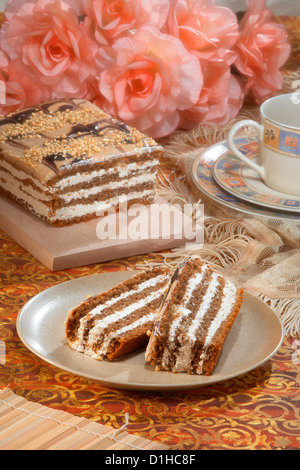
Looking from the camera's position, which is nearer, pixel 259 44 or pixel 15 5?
pixel 15 5

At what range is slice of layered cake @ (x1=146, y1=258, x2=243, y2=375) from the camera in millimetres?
1220

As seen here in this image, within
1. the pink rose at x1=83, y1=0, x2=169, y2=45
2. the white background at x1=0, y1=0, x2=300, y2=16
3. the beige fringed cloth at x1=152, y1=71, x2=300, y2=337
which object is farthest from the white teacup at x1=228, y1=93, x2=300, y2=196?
the white background at x1=0, y1=0, x2=300, y2=16

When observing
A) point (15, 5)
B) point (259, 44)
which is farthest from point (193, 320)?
point (259, 44)

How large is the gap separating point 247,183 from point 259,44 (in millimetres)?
741

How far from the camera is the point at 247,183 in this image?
190 cm

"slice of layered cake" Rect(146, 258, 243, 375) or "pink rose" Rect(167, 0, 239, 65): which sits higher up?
"pink rose" Rect(167, 0, 239, 65)

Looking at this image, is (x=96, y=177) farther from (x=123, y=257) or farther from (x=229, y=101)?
(x=229, y=101)

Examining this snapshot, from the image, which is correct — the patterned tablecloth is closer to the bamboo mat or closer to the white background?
the bamboo mat

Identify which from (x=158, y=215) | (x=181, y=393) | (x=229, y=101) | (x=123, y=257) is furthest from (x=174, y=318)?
(x=229, y=101)

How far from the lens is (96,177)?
6.15 feet

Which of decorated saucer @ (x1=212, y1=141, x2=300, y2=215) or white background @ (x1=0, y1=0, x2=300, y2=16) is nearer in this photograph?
decorated saucer @ (x1=212, y1=141, x2=300, y2=215)

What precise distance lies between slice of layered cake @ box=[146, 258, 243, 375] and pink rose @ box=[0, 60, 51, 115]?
3.26 feet

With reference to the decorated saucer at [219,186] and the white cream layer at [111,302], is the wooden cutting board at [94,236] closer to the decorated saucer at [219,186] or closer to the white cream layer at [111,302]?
the decorated saucer at [219,186]

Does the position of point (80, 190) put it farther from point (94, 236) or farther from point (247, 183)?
point (247, 183)
